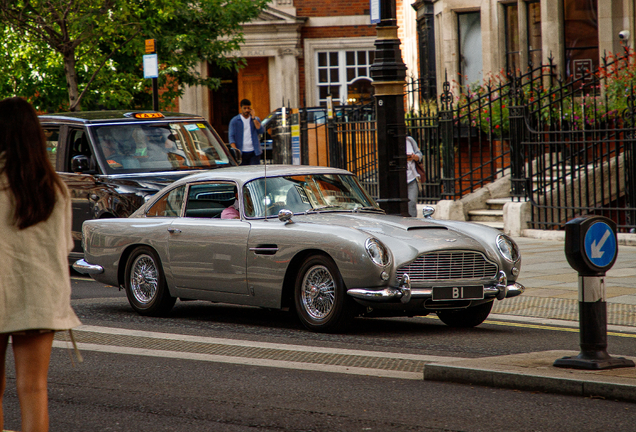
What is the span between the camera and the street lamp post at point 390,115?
11.1m

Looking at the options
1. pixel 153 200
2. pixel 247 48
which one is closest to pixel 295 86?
pixel 247 48

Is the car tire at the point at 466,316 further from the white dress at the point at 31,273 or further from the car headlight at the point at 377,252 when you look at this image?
the white dress at the point at 31,273

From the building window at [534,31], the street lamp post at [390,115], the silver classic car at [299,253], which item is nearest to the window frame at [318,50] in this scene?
the building window at [534,31]

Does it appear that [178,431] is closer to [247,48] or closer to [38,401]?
[38,401]

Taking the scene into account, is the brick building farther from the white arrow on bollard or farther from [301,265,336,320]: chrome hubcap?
the white arrow on bollard

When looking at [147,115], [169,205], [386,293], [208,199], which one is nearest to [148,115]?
[147,115]

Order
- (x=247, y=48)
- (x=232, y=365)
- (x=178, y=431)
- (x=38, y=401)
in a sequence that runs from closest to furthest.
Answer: (x=38, y=401) → (x=178, y=431) → (x=232, y=365) → (x=247, y=48)

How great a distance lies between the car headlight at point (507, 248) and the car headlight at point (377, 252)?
120cm

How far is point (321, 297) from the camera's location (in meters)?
8.02

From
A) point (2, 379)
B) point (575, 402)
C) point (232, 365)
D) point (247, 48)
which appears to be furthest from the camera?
point (247, 48)

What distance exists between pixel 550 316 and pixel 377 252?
2.27 m

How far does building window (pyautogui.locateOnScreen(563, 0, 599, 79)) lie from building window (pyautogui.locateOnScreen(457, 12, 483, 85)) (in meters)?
3.01

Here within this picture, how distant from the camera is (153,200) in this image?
9781mm

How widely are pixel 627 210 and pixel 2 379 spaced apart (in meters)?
11.5
